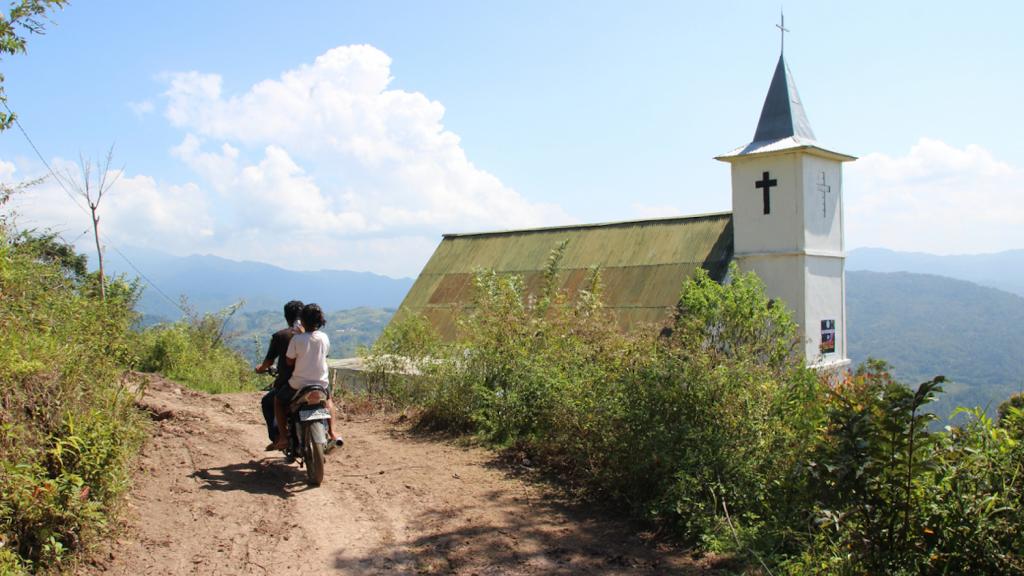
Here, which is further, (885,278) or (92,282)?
(885,278)

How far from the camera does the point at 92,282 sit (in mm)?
8469

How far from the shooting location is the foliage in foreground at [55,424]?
475cm

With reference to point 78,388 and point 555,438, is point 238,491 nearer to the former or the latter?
point 78,388

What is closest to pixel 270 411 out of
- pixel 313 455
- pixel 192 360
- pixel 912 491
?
pixel 313 455

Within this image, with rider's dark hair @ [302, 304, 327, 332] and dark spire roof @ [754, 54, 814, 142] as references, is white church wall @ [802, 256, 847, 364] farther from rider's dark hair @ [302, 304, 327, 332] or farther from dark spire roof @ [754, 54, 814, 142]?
rider's dark hair @ [302, 304, 327, 332]

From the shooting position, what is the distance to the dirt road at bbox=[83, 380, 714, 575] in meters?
5.56

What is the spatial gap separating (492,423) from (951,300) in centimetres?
16057

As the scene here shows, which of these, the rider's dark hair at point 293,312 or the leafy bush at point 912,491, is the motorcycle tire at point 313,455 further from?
the leafy bush at point 912,491

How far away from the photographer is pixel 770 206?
21.1 m

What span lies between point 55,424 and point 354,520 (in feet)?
7.96

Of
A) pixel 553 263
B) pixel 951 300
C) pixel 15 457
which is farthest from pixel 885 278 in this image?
pixel 15 457

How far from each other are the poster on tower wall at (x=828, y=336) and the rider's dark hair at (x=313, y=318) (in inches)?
691

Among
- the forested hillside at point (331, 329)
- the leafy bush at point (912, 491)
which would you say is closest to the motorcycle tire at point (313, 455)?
the forested hillside at point (331, 329)

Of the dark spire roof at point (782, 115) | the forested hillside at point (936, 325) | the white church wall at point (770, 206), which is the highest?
the dark spire roof at point (782, 115)
